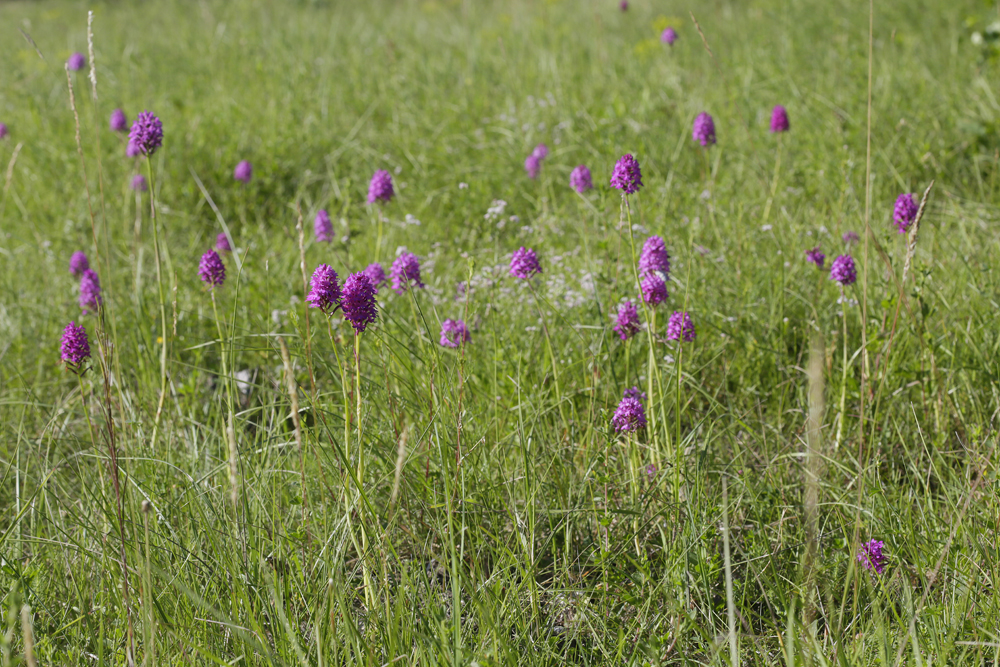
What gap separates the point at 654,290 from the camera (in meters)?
1.82

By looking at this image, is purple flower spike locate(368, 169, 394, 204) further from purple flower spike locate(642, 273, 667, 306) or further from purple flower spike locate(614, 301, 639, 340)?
purple flower spike locate(642, 273, 667, 306)

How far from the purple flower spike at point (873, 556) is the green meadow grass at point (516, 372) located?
0.9 inches

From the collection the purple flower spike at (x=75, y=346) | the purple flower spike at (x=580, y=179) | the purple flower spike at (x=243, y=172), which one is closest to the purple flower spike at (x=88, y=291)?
the purple flower spike at (x=75, y=346)

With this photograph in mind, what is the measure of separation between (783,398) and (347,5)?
835 centimetres

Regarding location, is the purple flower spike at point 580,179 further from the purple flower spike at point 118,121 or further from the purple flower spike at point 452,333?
the purple flower spike at point 118,121

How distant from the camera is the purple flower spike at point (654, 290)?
71.6 inches

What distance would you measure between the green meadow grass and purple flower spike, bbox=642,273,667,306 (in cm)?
14

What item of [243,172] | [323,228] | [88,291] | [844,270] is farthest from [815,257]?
[243,172]

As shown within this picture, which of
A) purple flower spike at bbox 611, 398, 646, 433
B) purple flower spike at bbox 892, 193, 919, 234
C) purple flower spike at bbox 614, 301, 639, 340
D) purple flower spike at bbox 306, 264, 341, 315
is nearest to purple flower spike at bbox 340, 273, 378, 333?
purple flower spike at bbox 306, 264, 341, 315

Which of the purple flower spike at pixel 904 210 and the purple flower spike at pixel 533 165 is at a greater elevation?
the purple flower spike at pixel 904 210

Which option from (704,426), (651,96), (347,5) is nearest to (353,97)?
(651,96)

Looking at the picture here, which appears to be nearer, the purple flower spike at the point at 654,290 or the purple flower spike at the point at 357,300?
the purple flower spike at the point at 357,300

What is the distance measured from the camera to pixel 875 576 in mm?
→ 1611

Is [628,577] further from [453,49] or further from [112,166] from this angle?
[453,49]
